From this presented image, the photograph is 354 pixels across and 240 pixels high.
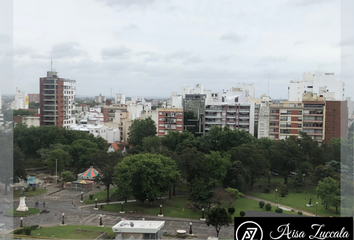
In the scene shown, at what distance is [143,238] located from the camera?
27.2ft

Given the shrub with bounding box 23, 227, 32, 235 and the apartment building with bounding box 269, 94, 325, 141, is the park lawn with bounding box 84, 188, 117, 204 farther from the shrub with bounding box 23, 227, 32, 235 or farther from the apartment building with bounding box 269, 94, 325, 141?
the apartment building with bounding box 269, 94, 325, 141

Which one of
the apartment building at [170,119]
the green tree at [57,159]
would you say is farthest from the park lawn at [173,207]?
A: the apartment building at [170,119]

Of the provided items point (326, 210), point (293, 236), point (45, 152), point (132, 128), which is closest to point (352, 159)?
point (293, 236)

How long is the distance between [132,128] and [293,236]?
796 inches

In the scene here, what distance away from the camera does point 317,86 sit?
31.5m

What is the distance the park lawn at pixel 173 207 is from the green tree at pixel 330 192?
1115mm

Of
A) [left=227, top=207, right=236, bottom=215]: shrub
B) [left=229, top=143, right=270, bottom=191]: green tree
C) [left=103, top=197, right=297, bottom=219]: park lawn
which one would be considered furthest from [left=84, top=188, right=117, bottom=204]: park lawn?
[left=229, top=143, right=270, bottom=191]: green tree

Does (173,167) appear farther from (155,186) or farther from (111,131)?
(111,131)

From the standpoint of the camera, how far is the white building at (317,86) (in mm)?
28500

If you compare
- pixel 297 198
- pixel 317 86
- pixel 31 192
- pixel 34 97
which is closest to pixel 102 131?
pixel 31 192

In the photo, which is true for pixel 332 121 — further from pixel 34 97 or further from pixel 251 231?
pixel 34 97

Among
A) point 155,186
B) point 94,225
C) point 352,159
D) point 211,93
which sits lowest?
point 94,225

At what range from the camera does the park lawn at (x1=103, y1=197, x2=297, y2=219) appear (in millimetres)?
11734

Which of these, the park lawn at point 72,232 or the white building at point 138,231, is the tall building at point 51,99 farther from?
the white building at point 138,231
